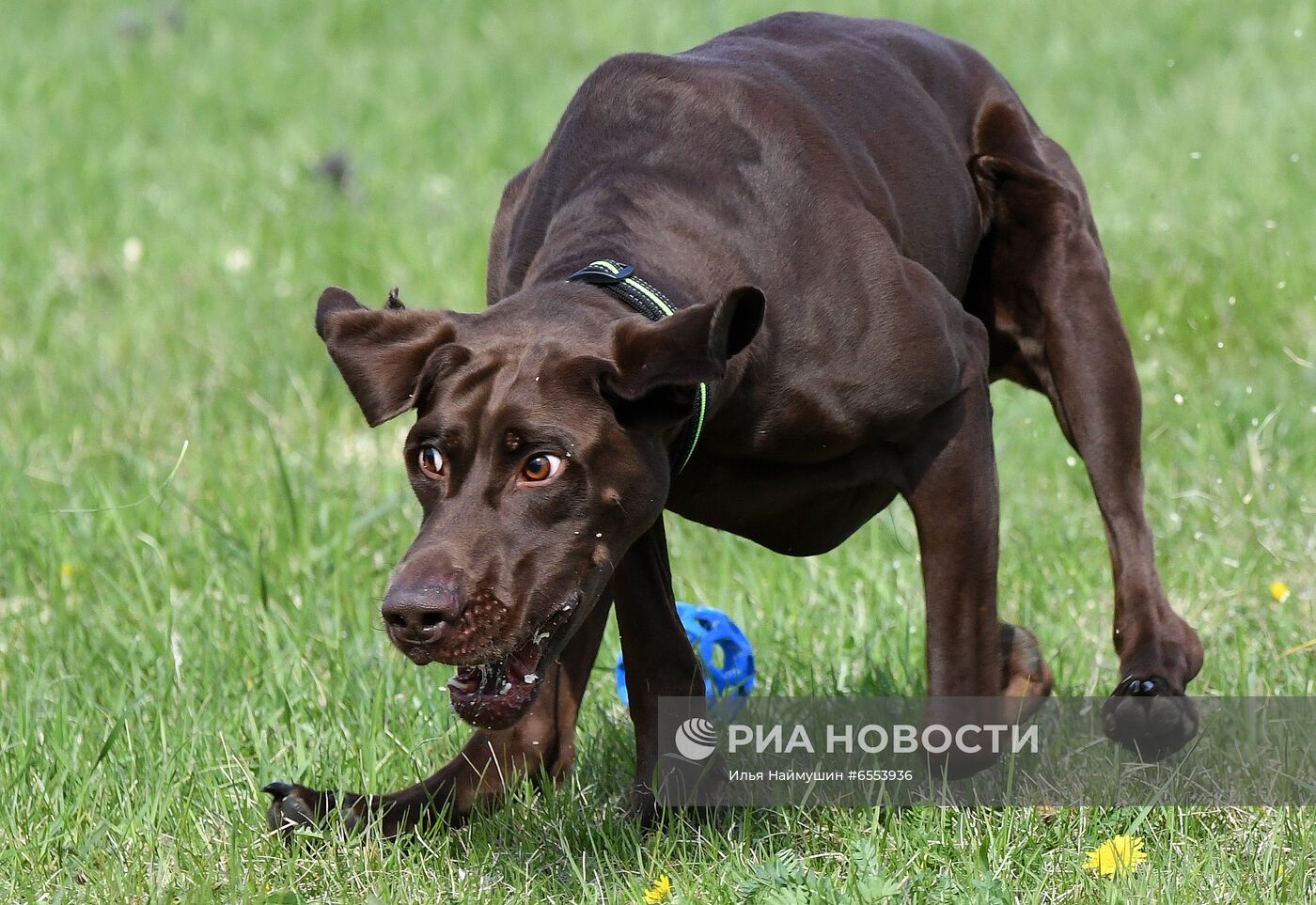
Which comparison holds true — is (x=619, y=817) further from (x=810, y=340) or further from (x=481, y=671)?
(x=810, y=340)

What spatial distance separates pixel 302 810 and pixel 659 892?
27.6 inches

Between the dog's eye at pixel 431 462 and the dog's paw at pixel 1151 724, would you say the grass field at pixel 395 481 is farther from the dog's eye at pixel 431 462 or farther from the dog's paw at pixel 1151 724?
the dog's eye at pixel 431 462

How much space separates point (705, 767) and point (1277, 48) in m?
6.98

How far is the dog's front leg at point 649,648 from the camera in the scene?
11.4ft

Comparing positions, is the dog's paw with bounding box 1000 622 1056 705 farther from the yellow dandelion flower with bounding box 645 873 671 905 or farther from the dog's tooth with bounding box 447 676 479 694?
the dog's tooth with bounding box 447 676 479 694

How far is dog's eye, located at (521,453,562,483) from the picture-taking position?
→ 2787mm

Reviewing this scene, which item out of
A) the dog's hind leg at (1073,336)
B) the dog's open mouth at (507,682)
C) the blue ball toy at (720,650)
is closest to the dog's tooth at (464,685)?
the dog's open mouth at (507,682)

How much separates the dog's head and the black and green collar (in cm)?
5

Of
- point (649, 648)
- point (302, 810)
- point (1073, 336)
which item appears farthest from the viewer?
point (1073, 336)

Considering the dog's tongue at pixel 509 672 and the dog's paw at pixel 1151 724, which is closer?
the dog's tongue at pixel 509 672

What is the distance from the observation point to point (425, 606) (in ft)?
8.63

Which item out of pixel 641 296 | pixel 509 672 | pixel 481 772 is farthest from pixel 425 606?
pixel 481 772

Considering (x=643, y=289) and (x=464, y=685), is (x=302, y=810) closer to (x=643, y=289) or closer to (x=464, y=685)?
(x=464, y=685)

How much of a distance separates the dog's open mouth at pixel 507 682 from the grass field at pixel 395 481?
421 millimetres
